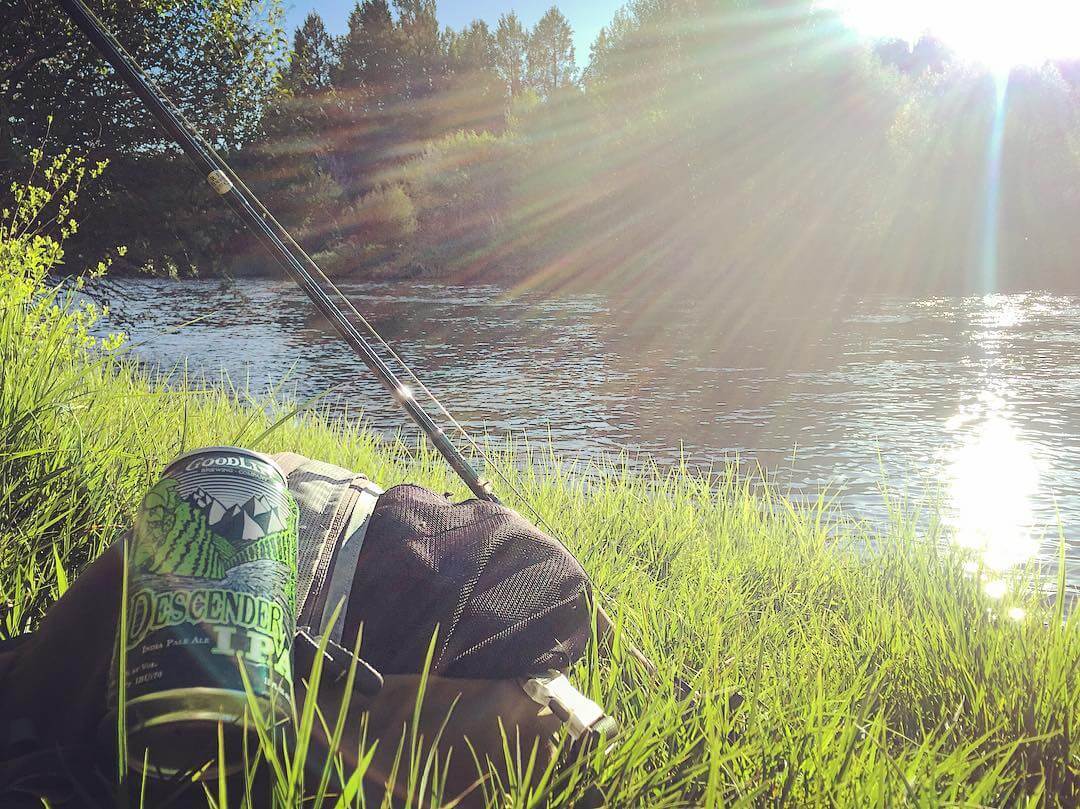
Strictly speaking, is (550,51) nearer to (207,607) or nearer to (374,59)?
(374,59)

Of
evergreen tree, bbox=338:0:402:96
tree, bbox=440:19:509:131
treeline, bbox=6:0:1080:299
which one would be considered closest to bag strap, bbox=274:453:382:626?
treeline, bbox=6:0:1080:299

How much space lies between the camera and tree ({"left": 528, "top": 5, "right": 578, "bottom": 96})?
229 ft

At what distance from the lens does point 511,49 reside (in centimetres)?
6800

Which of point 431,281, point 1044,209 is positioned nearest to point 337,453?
point 431,281

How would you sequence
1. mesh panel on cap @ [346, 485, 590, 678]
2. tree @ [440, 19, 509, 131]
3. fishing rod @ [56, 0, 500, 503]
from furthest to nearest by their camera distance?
tree @ [440, 19, 509, 131], fishing rod @ [56, 0, 500, 503], mesh panel on cap @ [346, 485, 590, 678]

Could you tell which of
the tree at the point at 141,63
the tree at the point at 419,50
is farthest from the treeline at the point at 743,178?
the tree at the point at 419,50

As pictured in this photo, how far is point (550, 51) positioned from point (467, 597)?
7382 centimetres

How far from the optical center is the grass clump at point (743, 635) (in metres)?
1.84

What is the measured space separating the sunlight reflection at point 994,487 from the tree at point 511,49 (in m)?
60.5

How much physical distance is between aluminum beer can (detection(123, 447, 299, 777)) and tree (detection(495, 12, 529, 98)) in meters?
67.3

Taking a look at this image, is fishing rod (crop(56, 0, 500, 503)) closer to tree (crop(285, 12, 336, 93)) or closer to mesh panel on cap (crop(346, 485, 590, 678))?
mesh panel on cap (crop(346, 485, 590, 678))

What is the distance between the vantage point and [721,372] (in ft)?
43.8

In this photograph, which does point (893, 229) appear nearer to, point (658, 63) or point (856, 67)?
point (856, 67)

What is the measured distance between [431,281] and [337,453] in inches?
1039
